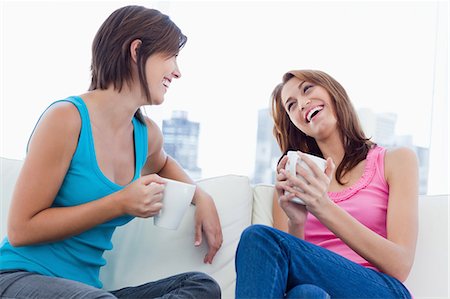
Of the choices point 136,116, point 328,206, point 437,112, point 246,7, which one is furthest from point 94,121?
point 437,112

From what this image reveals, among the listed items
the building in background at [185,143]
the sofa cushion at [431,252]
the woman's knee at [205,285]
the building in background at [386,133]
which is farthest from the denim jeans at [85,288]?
the building in background at [386,133]

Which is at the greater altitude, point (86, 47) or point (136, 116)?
point (86, 47)

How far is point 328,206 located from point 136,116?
2.05 ft

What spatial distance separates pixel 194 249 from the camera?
5.64 feet

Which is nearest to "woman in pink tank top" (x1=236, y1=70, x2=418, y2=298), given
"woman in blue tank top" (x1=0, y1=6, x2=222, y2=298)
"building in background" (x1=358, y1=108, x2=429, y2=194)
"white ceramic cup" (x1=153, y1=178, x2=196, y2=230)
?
"white ceramic cup" (x1=153, y1=178, x2=196, y2=230)

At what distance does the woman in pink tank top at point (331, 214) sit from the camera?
124 centimetres

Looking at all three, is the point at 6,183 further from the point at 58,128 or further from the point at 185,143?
the point at 185,143

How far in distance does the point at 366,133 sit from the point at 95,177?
4.94 ft

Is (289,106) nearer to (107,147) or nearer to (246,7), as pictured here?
(107,147)

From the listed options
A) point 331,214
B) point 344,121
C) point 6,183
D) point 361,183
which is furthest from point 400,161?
point 6,183

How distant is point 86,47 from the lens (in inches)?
92.6

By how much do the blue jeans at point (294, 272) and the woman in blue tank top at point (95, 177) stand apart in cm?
23

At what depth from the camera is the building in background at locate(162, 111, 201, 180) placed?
7.97ft

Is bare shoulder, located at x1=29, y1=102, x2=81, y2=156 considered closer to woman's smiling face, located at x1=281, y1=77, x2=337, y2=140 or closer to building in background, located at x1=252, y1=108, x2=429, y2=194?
woman's smiling face, located at x1=281, y1=77, x2=337, y2=140
